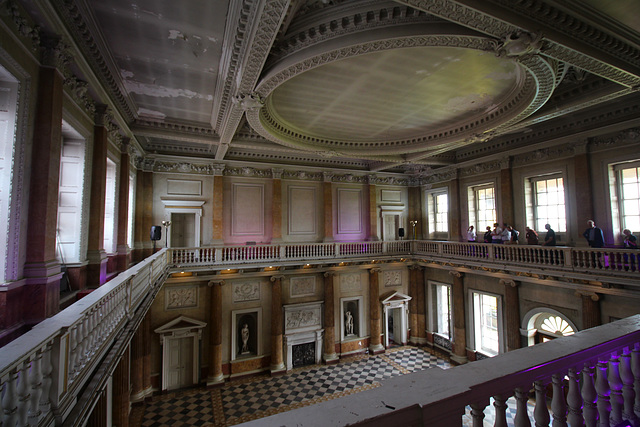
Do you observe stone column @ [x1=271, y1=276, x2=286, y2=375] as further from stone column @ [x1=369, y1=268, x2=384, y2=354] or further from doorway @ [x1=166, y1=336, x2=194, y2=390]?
stone column @ [x1=369, y1=268, x2=384, y2=354]

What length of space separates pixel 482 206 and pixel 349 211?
559 cm

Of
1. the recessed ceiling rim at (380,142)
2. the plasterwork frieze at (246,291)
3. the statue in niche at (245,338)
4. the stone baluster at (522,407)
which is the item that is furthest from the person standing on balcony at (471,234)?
the stone baluster at (522,407)

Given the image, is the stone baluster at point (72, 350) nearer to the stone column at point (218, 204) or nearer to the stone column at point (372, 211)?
the stone column at point (218, 204)

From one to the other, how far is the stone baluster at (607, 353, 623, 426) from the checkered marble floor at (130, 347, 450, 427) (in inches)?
329

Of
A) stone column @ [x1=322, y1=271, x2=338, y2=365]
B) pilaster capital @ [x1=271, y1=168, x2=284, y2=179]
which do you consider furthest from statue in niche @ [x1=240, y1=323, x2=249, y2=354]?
pilaster capital @ [x1=271, y1=168, x2=284, y2=179]

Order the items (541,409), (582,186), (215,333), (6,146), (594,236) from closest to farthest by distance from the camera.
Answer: (541,409) < (6,146) < (594,236) < (582,186) < (215,333)

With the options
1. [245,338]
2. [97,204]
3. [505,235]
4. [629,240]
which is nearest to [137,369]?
[245,338]

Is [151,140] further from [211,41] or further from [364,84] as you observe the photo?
[364,84]

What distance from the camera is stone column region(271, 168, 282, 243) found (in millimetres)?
12211

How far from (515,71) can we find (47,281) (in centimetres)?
889

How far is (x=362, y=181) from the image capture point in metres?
14.5

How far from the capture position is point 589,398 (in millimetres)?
1673

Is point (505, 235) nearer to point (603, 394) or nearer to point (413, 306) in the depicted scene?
point (413, 306)

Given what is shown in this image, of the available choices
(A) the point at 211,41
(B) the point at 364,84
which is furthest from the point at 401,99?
(A) the point at 211,41
